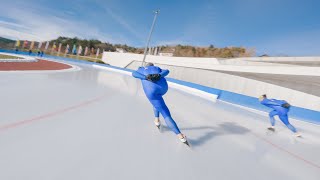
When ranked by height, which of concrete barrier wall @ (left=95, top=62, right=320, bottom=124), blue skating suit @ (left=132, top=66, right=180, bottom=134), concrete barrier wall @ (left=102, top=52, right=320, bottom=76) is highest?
concrete barrier wall @ (left=102, top=52, right=320, bottom=76)

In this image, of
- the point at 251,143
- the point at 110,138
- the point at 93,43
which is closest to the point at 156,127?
the point at 110,138

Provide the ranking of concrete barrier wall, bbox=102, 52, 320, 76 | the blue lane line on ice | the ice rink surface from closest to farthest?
the ice rink surface < the blue lane line on ice < concrete barrier wall, bbox=102, 52, 320, 76

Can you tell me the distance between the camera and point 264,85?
17.8 metres

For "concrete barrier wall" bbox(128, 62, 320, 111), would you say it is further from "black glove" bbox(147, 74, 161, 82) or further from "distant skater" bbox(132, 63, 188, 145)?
"black glove" bbox(147, 74, 161, 82)

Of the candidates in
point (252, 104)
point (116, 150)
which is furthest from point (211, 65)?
point (116, 150)

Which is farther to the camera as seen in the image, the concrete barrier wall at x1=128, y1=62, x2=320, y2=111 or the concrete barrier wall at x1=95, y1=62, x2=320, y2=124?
the concrete barrier wall at x1=128, y1=62, x2=320, y2=111

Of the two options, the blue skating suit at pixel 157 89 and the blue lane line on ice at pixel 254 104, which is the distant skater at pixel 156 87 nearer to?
the blue skating suit at pixel 157 89

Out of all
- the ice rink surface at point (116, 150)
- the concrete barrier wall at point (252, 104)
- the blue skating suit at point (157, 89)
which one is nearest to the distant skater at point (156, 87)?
the blue skating suit at point (157, 89)

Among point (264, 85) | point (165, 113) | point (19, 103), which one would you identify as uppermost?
point (264, 85)

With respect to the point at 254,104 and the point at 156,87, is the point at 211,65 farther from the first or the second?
the point at 156,87

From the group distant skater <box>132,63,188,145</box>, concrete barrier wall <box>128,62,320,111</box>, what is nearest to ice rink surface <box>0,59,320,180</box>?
distant skater <box>132,63,188,145</box>

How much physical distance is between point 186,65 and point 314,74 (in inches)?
660

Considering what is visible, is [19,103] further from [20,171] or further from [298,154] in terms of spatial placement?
[298,154]

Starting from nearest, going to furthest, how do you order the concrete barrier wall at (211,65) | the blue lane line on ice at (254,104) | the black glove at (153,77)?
1. the black glove at (153,77)
2. the blue lane line on ice at (254,104)
3. the concrete barrier wall at (211,65)
